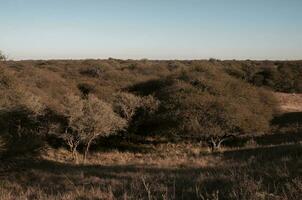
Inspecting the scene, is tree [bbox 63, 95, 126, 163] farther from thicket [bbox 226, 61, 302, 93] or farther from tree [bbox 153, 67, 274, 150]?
thicket [bbox 226, 61, 302, 93]

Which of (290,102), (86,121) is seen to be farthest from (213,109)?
(290,102)

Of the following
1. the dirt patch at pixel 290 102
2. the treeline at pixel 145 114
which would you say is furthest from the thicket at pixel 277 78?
the treeline at pixel 145 114

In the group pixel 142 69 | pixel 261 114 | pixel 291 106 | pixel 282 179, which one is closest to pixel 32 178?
pixel 282 179

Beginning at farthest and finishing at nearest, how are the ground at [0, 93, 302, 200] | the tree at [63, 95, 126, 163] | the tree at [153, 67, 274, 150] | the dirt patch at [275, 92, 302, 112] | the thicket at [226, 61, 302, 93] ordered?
the thicket at [226, 61, 302, 93] → the dirt patch at [275, 92, 302, 112] → the tree at [153, 67, 274, 150] → the tree at [63, 95, 126, 163] → the ground at [0, 93, 302, 200]

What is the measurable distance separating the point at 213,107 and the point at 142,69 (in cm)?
5181

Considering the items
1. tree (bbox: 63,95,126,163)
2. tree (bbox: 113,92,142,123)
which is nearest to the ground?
tree (bbox: 63,95,126,163)

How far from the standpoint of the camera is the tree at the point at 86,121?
28.9 metres

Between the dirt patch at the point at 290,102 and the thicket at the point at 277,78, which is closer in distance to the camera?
the dirt patch at the point at 290,102

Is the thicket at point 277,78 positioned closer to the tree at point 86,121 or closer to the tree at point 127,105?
the tree at point 127,105

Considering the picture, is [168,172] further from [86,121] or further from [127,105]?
[127,105]

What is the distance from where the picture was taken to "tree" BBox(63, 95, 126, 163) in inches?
1137

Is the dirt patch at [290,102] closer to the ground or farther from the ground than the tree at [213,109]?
closer to the ground

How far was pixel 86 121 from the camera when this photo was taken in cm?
2897

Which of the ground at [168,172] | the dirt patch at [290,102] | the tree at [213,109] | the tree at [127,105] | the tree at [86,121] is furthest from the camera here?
the dirt patch at [290,102]
